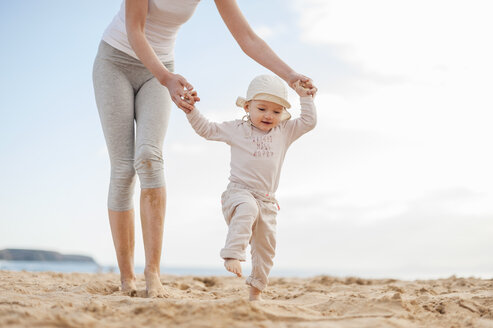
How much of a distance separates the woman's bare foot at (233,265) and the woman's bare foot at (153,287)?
2.17 feet

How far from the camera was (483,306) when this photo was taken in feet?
10.4

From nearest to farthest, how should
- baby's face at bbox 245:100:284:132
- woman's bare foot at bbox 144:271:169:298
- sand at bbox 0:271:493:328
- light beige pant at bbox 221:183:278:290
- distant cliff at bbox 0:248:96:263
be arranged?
sand at bbox 0:271:493:328, light beige pant at bbox 221:183:278:290, baby's face at bbox 245:100:284:132, woman's bare foot at bbox 144:271:169:298, distant cliff at bbox 0:248:96:263

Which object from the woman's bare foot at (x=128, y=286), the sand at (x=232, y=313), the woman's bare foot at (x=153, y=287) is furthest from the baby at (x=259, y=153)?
the woman's bare foot at (x=128, y=286)

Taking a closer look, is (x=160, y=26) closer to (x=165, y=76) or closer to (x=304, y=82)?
(x=165, y=76)

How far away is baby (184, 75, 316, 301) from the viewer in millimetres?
2938

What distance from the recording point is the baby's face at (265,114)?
9.85 feet

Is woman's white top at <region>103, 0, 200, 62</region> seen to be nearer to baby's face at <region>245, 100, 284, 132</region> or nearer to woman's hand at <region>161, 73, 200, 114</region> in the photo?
woman's hand at <region>161, 73, 200, 114</region>

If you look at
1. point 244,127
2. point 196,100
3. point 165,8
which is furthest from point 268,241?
point 165,8

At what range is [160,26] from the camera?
346cm

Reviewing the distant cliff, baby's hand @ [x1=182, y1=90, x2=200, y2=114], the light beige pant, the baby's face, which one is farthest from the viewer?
the distant cliff

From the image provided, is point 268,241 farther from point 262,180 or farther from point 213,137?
point 213,137

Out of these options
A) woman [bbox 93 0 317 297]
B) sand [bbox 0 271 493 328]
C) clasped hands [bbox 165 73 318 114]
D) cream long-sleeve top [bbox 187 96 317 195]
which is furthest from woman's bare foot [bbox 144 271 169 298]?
clasped hands [bbox 165 73 318 114]

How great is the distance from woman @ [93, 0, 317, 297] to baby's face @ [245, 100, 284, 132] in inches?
9.5

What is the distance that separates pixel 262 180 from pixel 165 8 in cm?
138
